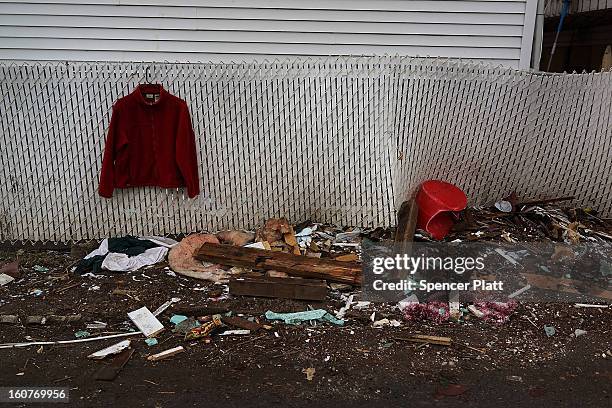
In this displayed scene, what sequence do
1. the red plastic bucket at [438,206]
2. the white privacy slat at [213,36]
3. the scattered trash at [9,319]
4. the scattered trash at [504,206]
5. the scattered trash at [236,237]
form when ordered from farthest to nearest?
the white privacy slat at [213,36]
the scattered trash at [504,206]
the scattered trash at [236,237]
the red plastic bucket at [438,206]
the scattered trash at [9,319]

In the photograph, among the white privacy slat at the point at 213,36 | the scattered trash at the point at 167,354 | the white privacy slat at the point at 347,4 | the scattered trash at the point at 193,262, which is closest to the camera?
the scattered trash at the point at 167,354

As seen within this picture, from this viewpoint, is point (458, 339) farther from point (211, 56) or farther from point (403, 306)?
point (211, 56)

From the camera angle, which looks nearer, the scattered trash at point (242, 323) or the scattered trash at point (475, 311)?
the scattered trash at point (242, 323)

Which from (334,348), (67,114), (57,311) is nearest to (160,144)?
(67,114)

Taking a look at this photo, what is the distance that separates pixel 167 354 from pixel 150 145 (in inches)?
111

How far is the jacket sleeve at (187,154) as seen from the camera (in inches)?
235

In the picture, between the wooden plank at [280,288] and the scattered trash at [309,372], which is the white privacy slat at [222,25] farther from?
the scattered trash at [309,372]

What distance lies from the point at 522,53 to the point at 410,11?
5.37 ft

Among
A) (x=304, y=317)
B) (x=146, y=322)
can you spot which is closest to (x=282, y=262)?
(x=304, y=317)

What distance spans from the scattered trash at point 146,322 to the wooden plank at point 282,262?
3.49 ft

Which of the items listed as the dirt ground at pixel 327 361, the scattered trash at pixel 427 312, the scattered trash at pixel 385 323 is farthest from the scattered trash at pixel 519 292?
the scattered trash at pixel 385 323

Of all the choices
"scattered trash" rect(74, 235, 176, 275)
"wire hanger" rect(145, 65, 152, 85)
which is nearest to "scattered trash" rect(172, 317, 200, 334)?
"scattered trash" rect(74, 235, 176, 275)

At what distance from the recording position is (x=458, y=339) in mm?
4262

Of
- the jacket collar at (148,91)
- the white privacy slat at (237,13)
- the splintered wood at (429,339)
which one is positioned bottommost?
the splintered wood at (429,339)
